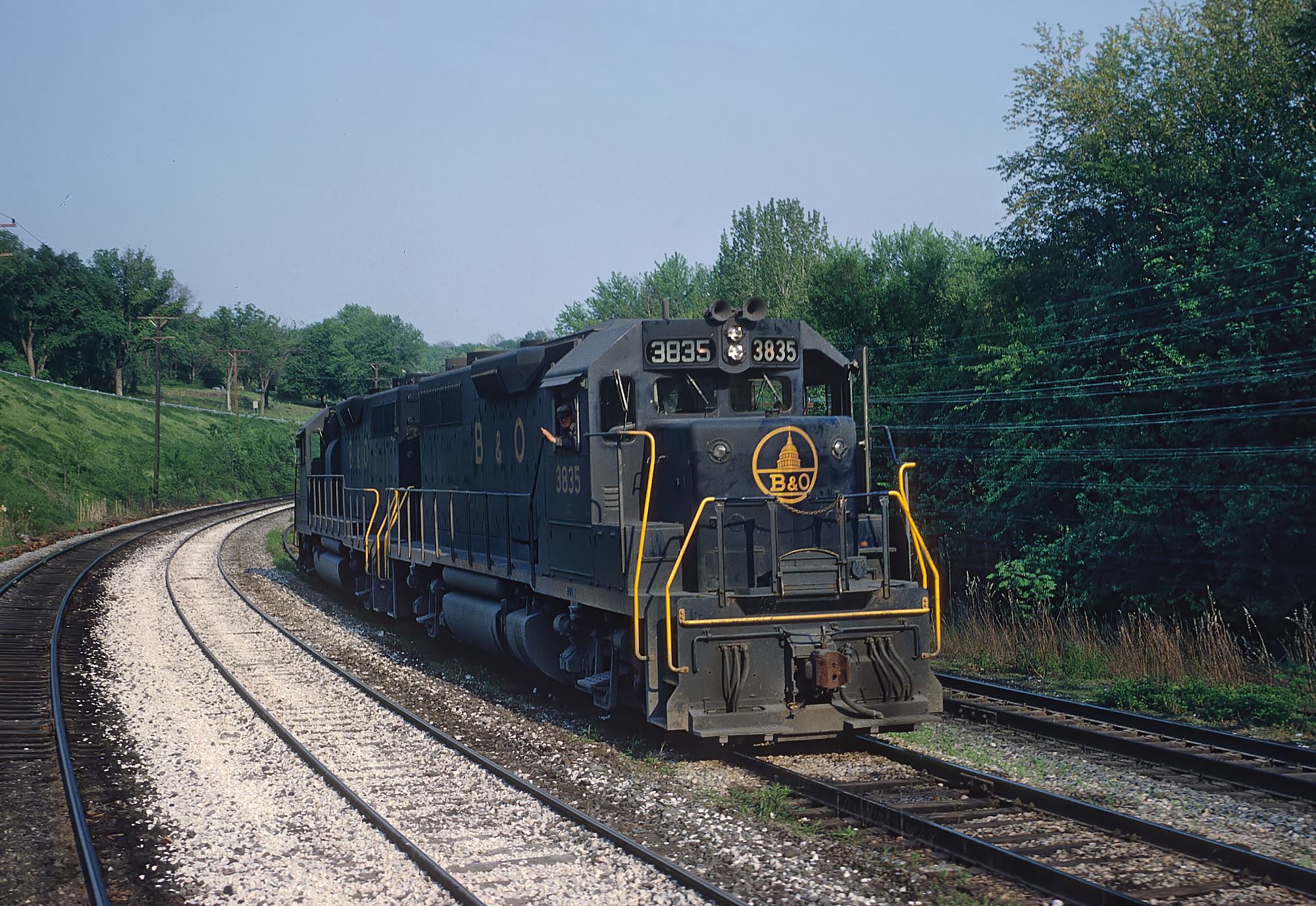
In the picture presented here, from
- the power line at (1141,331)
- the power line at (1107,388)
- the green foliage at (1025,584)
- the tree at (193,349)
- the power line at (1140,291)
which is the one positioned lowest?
the green foliage at (1025,584)

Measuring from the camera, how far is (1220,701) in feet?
31.5

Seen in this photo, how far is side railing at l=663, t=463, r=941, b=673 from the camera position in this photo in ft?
25.3

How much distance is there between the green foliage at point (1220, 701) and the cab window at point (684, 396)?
16.0 feet

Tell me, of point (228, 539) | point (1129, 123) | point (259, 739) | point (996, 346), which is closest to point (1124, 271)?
point (996, 346)

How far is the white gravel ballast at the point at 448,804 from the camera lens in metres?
5.66

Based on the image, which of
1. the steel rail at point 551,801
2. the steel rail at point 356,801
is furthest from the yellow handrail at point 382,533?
the steel rail at point 356,801

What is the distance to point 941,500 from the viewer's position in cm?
2692

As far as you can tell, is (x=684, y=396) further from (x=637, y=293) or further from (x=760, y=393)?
(x=637, y=293)

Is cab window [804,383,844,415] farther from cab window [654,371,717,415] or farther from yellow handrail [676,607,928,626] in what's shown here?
yellow handrail [676,607,928,626]

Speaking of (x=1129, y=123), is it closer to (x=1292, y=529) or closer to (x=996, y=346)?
(x=996, y=346)

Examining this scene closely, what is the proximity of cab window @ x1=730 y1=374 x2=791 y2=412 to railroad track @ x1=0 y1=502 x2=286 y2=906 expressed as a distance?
546 centimetres

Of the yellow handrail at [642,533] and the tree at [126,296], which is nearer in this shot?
the yellow handrail at [642,533]

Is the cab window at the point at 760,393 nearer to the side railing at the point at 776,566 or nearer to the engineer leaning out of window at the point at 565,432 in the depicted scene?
the side railing at the point at 776,566

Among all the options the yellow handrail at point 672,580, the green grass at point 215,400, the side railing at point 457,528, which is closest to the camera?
the yellow handrail at point 672,580
